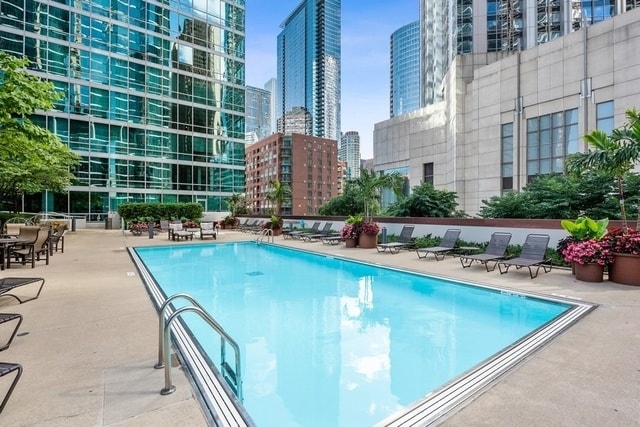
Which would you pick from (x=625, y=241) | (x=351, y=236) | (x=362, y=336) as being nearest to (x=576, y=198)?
(x=625, y=241)

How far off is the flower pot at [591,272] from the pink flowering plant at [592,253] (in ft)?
0.35

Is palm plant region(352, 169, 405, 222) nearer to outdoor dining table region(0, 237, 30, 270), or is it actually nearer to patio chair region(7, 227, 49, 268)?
patio chair region(7, 227, 49, 268)

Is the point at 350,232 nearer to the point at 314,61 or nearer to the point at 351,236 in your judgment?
the point at 351,236

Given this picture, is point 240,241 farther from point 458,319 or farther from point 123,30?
point 123,30

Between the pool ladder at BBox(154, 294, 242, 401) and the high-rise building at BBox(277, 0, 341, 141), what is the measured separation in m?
150

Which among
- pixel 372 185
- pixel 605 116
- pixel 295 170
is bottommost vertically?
pixel 372 185

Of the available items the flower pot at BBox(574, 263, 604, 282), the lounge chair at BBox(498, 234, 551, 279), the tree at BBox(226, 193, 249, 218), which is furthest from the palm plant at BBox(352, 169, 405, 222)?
A: the tree at BBox(226, 193, 249, 218)

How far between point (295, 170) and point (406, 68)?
55376 millimetres

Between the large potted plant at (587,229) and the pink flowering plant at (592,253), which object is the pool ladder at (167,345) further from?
the large potted plant at (587,229)

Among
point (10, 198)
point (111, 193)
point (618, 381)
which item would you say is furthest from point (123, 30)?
point (618, 381)

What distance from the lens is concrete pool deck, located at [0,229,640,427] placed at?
2709 millimetres

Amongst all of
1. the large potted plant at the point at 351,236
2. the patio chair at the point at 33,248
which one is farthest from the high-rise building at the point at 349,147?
Answer: the patio chair at the point at 33,248

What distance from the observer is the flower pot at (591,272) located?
25.2ft

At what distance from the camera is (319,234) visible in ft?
60.4
